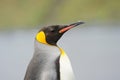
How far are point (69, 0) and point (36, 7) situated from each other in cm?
31

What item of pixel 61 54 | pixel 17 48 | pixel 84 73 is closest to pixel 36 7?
Answer: pixel 17 48

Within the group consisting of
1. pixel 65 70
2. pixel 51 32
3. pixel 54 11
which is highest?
pixel 54 11

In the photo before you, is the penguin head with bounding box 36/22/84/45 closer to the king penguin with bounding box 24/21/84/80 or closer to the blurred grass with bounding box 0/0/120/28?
the king penguin with bounding box 24/21/84/80

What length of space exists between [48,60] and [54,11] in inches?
98.9

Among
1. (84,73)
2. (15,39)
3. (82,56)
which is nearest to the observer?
(84,73)

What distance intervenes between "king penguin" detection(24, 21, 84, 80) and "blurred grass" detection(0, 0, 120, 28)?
7.63 feet

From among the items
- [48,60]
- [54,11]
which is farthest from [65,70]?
[54,11]

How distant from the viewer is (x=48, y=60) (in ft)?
5.78

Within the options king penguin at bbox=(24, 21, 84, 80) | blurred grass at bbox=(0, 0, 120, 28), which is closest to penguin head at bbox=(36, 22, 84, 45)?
king penguin at bbox=(24, 21, 84, 80)

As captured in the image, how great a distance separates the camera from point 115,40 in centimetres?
341

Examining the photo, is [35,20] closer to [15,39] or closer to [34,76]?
[15,39]

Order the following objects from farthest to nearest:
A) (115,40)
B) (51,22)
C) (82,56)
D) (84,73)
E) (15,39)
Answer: (51,22) < (15,39) < (115,40) < (82,56) < (84,73)

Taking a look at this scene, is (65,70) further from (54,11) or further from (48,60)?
(54,11)

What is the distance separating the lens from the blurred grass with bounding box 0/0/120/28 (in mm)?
4172
